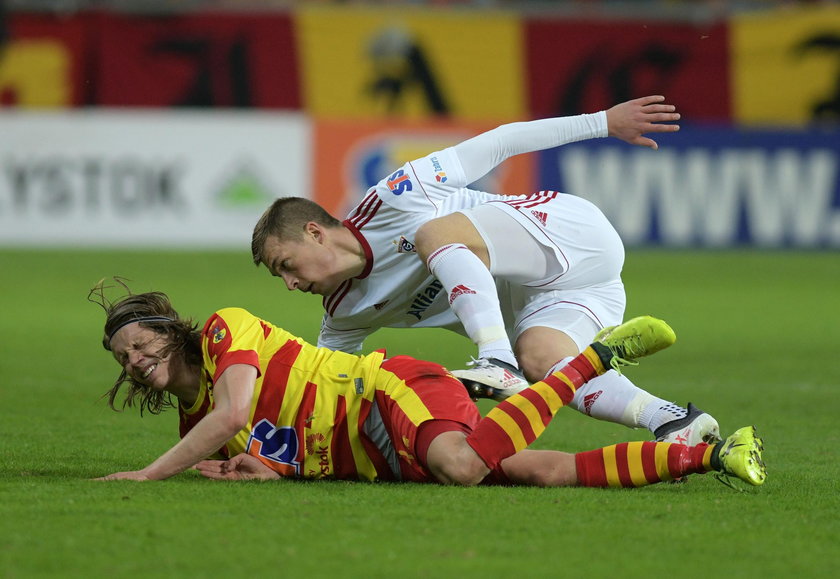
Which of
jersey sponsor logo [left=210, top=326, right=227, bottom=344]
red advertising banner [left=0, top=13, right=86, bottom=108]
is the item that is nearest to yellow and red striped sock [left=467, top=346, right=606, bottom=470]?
jersey sponsor logo [left=210, top=326, right=227, bottom=344]

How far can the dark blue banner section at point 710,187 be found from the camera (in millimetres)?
17688

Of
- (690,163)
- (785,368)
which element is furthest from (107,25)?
(785,368)

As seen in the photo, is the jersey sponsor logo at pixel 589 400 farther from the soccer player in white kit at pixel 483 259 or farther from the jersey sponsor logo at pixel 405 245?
the jersey sponsor logo at pixel 405 245

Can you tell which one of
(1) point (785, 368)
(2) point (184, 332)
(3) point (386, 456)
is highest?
(2) point (184, 332)

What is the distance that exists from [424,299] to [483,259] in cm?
41

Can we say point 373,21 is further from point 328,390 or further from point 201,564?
point 201,564

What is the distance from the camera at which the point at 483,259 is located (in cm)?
526

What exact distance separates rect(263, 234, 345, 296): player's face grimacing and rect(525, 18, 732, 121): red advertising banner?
1417cm

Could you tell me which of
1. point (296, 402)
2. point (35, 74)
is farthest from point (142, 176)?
point (296, 402)

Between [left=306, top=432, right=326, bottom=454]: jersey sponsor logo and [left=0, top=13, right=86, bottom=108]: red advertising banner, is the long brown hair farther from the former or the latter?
[left=0, top=13, right=86, bottom=108]: red advertising banner

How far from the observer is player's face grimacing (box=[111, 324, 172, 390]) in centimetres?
443

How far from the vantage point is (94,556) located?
10.8 feet

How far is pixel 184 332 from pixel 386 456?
2.74ft

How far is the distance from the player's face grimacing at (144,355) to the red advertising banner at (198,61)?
14.0 meters
